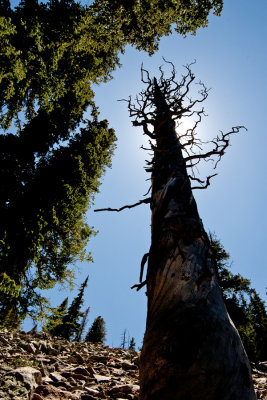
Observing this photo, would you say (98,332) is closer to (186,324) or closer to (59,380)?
(59,380)

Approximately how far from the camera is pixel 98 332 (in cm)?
3097

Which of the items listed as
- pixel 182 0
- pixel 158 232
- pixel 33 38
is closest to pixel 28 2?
pixel 33 38

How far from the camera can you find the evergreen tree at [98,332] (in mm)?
30208

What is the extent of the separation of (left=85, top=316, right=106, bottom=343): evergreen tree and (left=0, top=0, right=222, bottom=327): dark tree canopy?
84.4ft

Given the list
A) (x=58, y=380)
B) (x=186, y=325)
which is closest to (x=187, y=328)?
(x=186, y=325)

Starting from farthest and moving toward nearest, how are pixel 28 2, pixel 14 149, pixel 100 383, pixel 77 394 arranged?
1. pixel 14 149
2. pixel 28 2
3. pixel 100 383
4. pixel 77 394

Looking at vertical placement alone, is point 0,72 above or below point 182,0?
below

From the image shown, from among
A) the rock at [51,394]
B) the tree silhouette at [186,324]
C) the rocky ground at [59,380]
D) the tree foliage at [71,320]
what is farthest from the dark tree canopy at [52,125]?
the tree foliage at [71,320]

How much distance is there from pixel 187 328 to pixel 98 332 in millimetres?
35084

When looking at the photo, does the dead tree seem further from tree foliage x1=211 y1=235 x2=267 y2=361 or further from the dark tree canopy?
tree foliage x1=211 y1=235 x2=267 y2=361

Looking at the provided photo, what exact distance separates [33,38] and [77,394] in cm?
902

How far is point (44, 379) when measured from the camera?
358 centimetres

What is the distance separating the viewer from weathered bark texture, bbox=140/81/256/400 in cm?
112

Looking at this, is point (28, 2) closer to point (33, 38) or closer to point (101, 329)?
point (33, 38)
